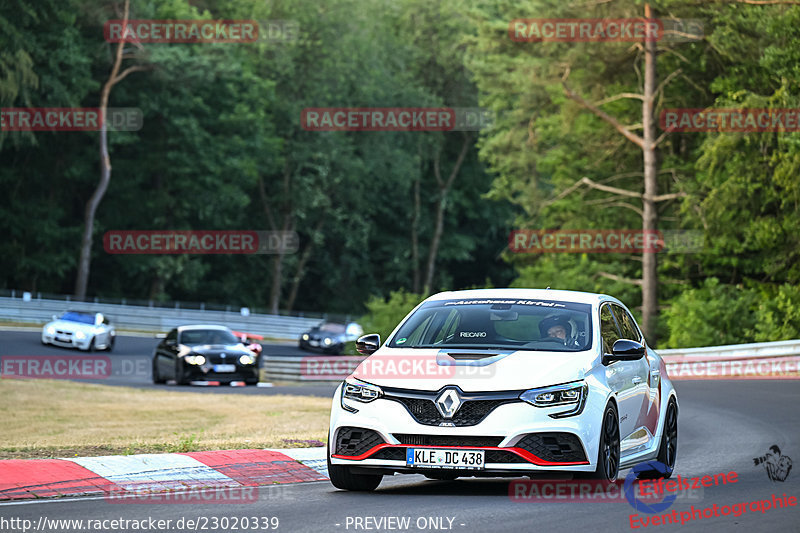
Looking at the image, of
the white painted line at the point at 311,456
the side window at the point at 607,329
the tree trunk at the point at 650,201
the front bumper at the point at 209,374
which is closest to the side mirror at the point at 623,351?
the side window at the point at 607,329

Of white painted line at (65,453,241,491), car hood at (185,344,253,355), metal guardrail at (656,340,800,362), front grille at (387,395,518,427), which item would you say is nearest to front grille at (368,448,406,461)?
front grille at (387,395,518,427)

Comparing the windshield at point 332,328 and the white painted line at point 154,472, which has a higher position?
the white painted line at point 154,472

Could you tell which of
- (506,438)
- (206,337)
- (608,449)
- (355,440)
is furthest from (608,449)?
(206,337)

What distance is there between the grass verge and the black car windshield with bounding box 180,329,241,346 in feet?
6.59

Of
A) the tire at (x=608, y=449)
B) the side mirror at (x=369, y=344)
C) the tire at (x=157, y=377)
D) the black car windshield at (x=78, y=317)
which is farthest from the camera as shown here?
the black car windshield at (x=78, y=317)

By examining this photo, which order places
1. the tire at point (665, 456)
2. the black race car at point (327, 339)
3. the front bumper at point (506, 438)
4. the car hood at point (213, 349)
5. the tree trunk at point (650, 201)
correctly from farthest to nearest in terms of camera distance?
the black race car at point (327, 339), the tree trunk at point (650, 201), the car hood at point (213, 349), the tire at point (665, 456), the front bumper at point (506, 438)

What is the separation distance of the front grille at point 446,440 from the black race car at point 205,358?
20828 mm

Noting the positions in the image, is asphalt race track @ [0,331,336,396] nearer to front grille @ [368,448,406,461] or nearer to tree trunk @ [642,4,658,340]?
tree trunk @ [642,4,658,340]

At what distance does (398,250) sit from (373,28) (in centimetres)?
1473

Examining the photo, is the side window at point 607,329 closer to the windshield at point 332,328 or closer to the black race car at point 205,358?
the black race car at point 205,358

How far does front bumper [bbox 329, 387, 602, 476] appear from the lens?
9.85 meters

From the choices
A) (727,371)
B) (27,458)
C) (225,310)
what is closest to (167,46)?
(225,310)

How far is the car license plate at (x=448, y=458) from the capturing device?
988 cm

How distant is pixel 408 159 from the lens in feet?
277
